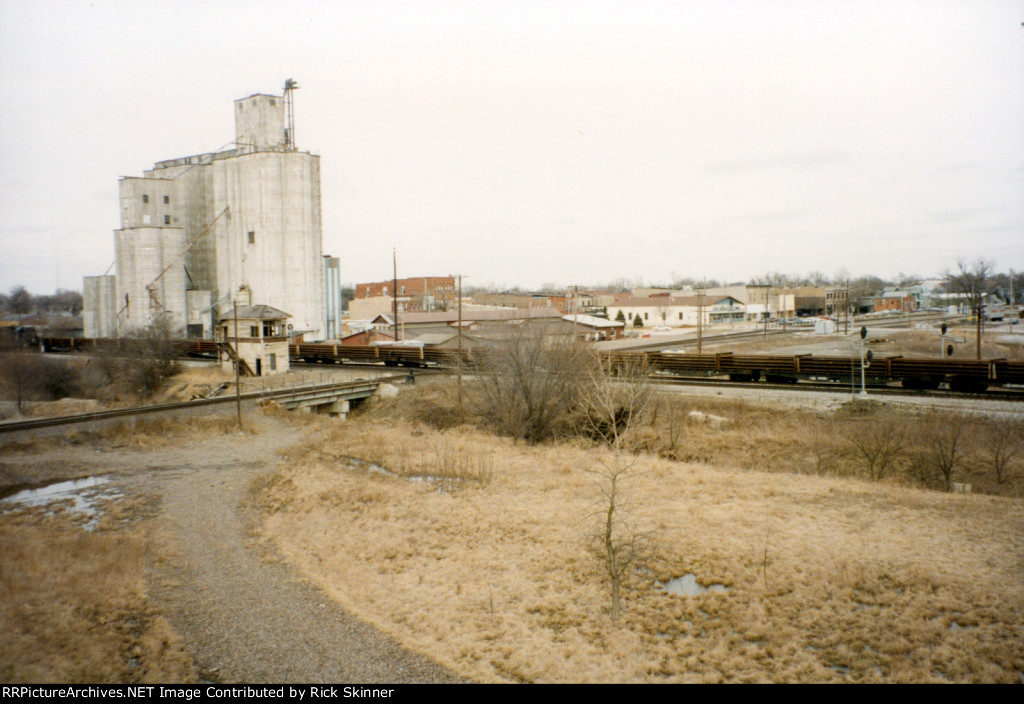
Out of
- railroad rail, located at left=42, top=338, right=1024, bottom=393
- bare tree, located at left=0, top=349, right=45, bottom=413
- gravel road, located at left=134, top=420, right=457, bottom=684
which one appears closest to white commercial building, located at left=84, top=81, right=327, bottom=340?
railroad rail, located at left=42, top=338, right=1024, bottom=393

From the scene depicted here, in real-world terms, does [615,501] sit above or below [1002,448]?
below

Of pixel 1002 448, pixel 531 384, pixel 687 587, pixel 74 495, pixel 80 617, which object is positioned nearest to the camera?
pixel 80 617

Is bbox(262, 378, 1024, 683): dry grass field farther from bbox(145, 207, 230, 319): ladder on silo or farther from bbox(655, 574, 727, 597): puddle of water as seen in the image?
bbox(145, 207, 230, 319): ladder on silo

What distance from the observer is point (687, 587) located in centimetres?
1260

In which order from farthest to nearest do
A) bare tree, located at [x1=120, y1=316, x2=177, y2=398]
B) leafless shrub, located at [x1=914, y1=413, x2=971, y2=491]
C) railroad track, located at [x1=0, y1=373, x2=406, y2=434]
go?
bare tree, located at [x1=120, y1=316, x2=177, y2=398], railroad track, located at [x1=0, y1=373, x2=406, y2=434], leafless shrub, located at [x1=914, y1=413, x2=971, y2=491]

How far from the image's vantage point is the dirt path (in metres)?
9.41

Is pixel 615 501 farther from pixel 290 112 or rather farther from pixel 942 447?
pixel 290 112

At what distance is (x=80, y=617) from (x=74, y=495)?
9685 mm

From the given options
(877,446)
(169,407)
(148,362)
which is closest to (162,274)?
(148,362)

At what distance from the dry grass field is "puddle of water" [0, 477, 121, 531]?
4.27 meters

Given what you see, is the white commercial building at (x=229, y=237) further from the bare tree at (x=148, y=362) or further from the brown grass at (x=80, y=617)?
the brown grass at (x=80, y=617)

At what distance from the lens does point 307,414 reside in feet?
104
